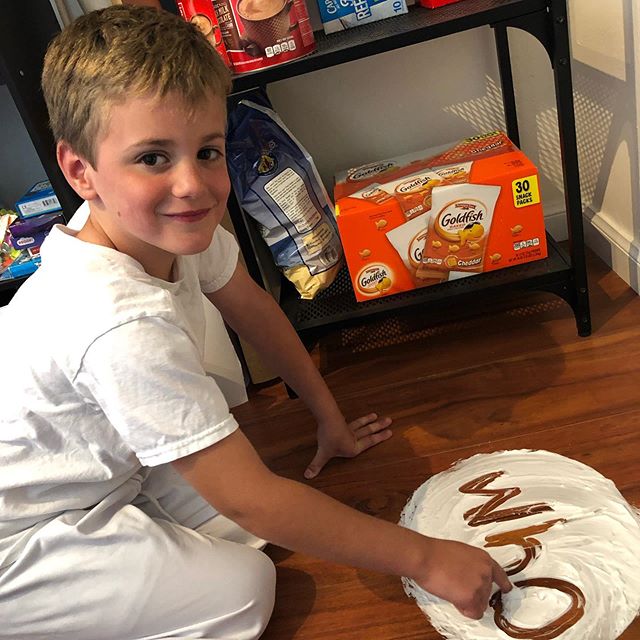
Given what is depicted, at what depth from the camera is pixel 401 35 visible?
1059 mm

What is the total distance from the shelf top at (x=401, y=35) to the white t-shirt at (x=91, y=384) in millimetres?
328

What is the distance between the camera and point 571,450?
1.04m

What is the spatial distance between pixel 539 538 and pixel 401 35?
2.27ft

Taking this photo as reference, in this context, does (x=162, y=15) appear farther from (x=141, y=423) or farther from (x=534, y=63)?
(x=534, y=63)

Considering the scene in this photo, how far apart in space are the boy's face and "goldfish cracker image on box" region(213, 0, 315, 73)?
0.30 meters

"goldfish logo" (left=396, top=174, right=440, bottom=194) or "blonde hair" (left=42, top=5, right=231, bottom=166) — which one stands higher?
"blonde hair" (left=42, top=5, right=231, bottom=166)

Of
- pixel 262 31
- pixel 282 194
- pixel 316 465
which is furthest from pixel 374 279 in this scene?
pixel 262 31

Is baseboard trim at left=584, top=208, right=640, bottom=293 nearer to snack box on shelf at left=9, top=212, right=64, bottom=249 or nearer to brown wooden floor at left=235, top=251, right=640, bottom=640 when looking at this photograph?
brown wooden floor at left=235, top=251, right=640, bottom=640

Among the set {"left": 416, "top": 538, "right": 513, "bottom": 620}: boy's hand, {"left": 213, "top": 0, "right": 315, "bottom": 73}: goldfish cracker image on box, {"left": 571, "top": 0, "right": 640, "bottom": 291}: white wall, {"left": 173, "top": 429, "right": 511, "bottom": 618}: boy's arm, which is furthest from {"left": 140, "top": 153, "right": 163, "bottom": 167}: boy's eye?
{"left": 571, "top": 0, "right": 640, "bottom": 291}: white wall

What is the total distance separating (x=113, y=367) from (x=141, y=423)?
Answer: 0.06m

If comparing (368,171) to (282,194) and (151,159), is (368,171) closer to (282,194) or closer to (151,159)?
(282,194)

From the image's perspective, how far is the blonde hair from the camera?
2.42 ft

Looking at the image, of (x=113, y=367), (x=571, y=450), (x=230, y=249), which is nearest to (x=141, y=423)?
(x=113, y=367)

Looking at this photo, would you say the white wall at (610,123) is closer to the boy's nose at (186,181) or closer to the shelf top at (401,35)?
the shelf top at (401,35)
